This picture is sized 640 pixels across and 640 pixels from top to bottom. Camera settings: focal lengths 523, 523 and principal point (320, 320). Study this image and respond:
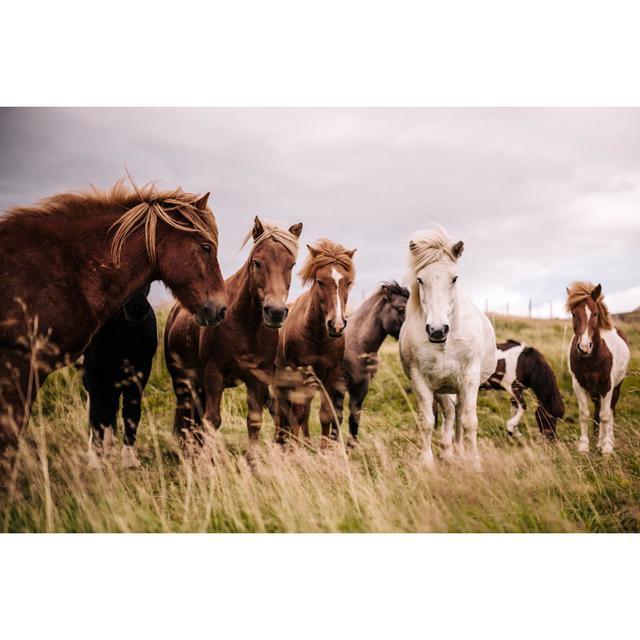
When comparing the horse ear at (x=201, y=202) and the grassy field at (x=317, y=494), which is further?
the horse ear at (x=201, y=202)

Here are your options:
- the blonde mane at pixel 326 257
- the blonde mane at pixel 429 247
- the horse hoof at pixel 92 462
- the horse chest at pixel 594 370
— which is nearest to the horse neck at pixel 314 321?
the blonde mane at pixel 326 257

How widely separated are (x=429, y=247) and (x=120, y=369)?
10.1ft

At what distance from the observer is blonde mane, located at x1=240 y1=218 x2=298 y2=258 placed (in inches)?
181

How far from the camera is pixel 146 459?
496 cm

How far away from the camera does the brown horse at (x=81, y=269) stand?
3.71 meters

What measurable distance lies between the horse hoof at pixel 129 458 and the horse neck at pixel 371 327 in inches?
115

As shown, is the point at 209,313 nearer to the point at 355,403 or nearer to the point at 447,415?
the point at 355,403

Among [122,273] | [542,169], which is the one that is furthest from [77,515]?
[542,169]

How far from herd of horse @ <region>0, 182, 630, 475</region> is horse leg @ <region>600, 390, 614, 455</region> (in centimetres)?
2

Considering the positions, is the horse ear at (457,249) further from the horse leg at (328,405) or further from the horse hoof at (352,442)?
the horse hoof at (352,442)

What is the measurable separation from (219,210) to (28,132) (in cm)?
174

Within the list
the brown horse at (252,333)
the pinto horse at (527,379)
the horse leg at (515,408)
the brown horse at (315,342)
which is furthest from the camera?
the pinto horse at (527,379)

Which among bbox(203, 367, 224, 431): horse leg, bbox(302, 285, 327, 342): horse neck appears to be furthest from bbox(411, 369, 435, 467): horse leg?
bbox(203, 367, 224, 431): horse leg
